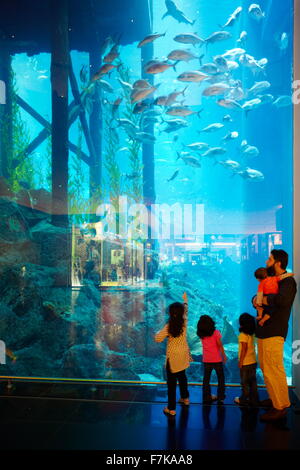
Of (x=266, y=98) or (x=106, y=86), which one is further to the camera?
(x=106, y=86)

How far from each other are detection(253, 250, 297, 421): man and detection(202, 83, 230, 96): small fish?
137 inches

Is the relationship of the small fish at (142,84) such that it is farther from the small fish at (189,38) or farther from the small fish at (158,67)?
the small fish at (189,38)

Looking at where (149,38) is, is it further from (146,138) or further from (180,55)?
(146,138)

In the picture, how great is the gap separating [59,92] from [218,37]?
9.95 feet

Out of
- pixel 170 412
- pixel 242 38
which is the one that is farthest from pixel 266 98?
pixel 170 412

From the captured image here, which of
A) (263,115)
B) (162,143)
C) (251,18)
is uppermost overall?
(251,18)

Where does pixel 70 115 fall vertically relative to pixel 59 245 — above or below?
above

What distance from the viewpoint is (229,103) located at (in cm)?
599

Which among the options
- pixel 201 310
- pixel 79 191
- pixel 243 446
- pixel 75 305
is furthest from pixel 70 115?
pixel 243 446

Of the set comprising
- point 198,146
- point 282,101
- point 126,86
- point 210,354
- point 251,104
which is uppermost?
point 126,86

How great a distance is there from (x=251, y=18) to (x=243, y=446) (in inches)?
259

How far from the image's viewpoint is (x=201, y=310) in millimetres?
6215

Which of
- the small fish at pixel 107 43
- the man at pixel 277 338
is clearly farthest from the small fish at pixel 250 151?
the small fish at pixel 107 43

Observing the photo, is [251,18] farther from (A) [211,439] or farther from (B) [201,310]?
(A) [211,439]
